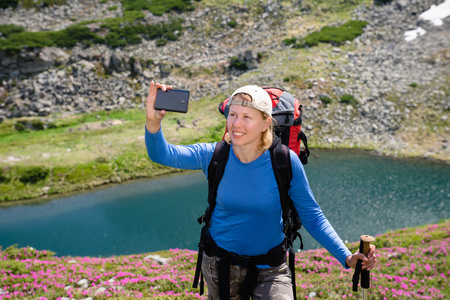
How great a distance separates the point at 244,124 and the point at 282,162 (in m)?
0.67

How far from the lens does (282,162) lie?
13.7 feet

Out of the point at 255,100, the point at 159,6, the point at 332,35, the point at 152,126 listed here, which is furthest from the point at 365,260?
the point at 159,6

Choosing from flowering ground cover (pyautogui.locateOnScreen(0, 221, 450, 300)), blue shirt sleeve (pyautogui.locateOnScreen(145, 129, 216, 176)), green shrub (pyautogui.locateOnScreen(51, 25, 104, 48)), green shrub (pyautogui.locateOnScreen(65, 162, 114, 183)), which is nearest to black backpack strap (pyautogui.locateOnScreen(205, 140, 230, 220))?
blue shirt sleeve (pyautogui.locateOnScreen(145, 129, 216, 176))

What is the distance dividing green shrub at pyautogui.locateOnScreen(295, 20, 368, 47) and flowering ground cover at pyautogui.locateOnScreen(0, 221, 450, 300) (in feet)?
153

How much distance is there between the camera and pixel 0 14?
7200cm

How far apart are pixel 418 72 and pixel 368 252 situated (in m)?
51.7

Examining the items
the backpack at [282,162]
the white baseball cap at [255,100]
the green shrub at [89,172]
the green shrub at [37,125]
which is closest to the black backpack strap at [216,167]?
the backpack at [282,162]

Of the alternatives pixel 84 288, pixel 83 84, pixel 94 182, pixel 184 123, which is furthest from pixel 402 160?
pixel 83 84

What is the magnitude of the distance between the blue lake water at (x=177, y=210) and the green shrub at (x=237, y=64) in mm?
26392

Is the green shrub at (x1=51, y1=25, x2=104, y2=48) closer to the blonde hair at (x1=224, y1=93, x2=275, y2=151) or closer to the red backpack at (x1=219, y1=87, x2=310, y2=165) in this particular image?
the red backpack at (x1=219, y1=87, x2=310, y2=165)

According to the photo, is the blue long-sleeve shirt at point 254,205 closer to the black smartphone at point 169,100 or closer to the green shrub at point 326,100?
the black smartphone at point 169,100

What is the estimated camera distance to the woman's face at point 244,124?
4.19 meters

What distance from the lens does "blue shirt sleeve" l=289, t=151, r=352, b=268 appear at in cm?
420

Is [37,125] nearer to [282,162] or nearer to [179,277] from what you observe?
[179,277]
